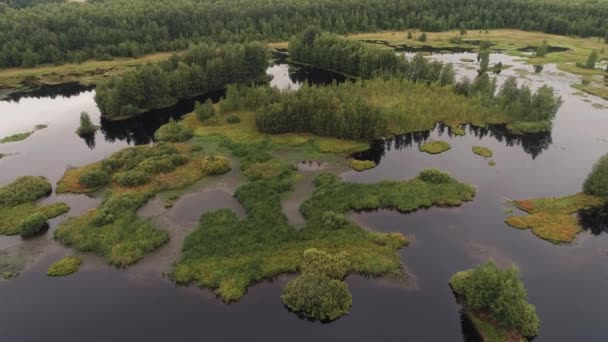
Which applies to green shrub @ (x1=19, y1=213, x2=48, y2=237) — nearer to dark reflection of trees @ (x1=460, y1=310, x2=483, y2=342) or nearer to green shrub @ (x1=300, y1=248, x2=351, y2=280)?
green shrub @ (x1=300, y1=248, x2=351, y2=280)

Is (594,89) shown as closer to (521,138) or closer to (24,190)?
(521,138)

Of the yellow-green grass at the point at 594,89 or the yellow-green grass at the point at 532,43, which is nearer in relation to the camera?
the yellow-green grass at the point at 594,89

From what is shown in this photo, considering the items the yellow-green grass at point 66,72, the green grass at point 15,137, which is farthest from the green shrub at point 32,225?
the yellow-green grass at point 66,72

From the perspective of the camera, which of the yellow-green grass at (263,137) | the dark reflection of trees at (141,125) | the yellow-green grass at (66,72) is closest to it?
the yellow-green grass at (263,137)

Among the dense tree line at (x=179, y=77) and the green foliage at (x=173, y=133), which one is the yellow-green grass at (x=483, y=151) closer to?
the green foliage at (x=173, y=133)

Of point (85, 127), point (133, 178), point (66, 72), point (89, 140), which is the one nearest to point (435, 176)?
point (133, 178)

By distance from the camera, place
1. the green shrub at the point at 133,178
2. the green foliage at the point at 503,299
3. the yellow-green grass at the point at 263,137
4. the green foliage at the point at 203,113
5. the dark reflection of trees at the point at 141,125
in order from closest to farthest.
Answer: the green foliage at the point at 503,299 < the green shrub at the point at 133,178 < the yellow-green grass at the point at 263,137 < the dark reflection of trees at the point at 141,125 < the green foliage at the point at 203,113

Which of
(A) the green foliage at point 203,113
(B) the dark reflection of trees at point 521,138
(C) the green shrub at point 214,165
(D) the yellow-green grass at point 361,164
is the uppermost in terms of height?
(A) the green foliage at point 203,113
